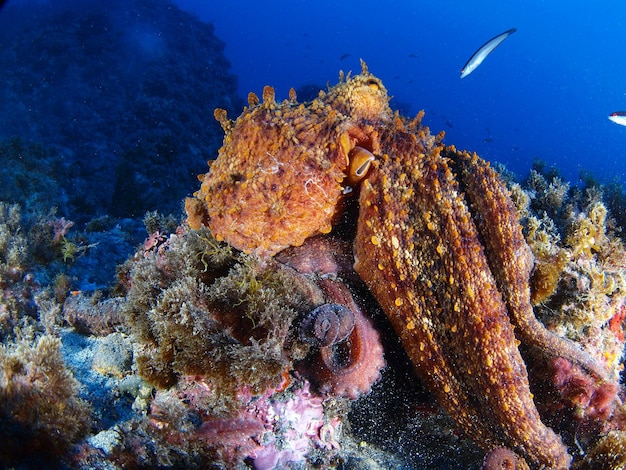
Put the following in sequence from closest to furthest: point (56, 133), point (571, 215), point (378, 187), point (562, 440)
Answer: point (378, 187)
point (562, 440)
point (571, 215)
point (56, 133)

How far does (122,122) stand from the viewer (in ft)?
59.1

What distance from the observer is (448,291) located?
2498 mm

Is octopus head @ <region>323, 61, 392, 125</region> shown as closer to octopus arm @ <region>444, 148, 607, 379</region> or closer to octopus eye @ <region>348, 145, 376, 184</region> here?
octopus eye @ <region>348, 145, 376, 184</region>

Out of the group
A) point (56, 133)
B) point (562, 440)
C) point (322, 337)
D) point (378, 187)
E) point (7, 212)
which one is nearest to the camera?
point (322, 337)

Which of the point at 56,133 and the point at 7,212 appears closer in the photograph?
the point at 7,212

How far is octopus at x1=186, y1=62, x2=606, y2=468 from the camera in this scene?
2471mm

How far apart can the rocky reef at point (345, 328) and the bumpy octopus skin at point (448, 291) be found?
0.04 ft

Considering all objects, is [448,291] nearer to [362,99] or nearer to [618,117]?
[362,99]

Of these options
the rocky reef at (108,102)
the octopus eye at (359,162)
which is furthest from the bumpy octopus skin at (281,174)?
the rocky reef at (108,102)

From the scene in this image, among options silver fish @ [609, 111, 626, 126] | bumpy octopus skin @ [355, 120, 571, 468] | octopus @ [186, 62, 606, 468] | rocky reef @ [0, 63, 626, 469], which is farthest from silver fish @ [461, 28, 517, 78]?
bumpy octopus skin @ [355, 120, 571, 468]

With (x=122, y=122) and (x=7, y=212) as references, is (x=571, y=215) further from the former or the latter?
(x=122, y=122)

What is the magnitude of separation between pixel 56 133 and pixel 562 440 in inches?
850

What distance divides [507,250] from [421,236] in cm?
59

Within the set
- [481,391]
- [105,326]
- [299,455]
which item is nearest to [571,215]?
[481,391]
